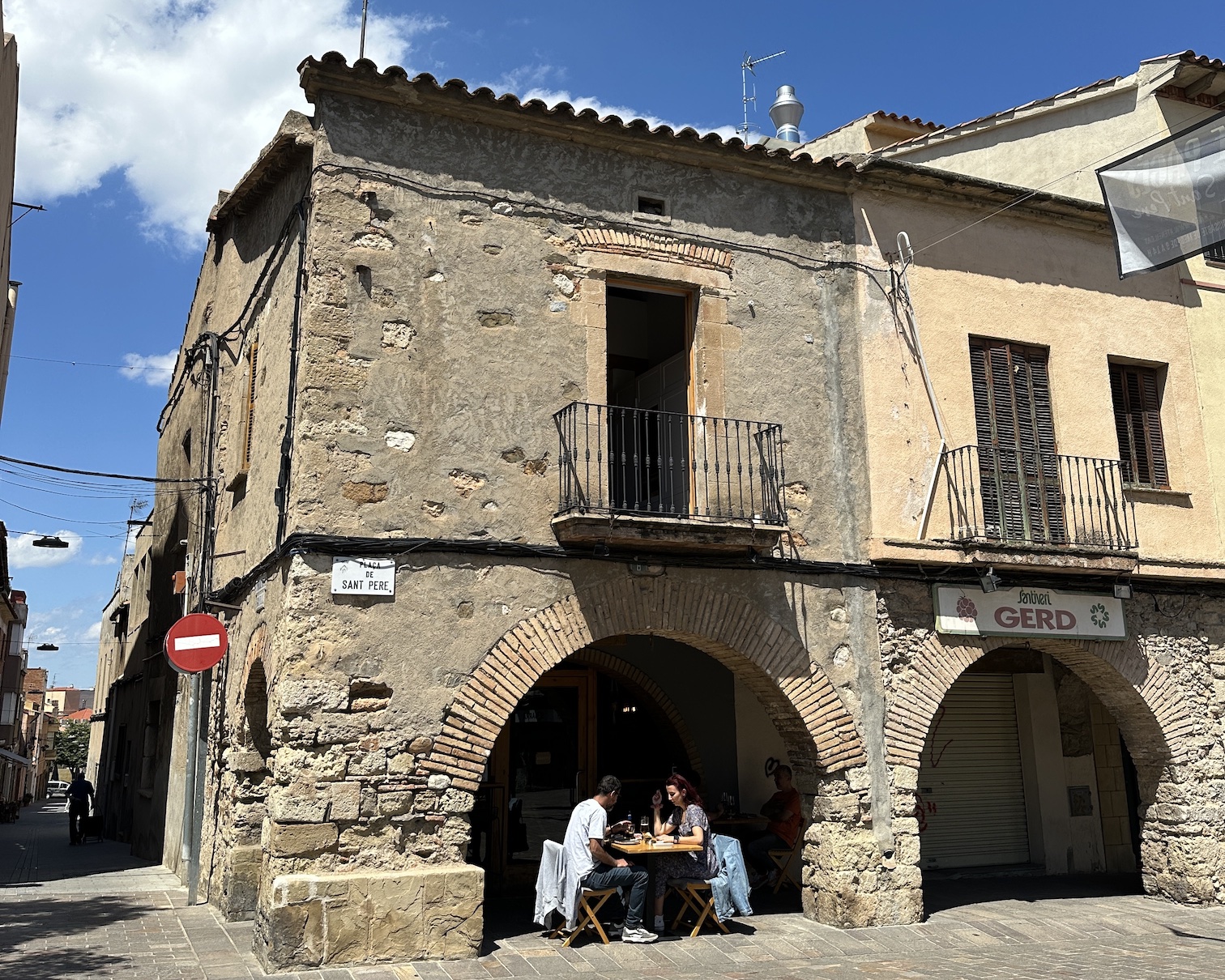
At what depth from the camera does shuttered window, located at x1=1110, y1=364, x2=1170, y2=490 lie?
11.4 m

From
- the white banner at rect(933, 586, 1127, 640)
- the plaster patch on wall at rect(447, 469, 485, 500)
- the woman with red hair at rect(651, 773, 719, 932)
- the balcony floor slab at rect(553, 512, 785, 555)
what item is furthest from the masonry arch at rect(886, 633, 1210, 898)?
the plaster patch on wall at rect(447, 469, 485, 500)

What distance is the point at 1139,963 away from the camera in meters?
8.10

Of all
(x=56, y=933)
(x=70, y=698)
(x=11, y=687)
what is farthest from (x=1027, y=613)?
(x=70, y=698)

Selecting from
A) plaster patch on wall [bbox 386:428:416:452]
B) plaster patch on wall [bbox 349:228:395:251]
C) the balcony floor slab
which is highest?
plaster patch on wall [bbox 349:228:395:251]

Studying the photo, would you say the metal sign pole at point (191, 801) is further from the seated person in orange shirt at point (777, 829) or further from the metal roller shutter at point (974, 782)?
the metal roller shutter at point (974, 782)

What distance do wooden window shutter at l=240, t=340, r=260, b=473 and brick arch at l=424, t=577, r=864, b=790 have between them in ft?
12.2

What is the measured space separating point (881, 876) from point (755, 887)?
1746mm

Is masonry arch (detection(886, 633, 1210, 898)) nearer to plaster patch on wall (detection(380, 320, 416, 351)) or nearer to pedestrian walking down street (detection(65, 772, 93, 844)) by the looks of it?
plaster patch on wall (detection(380, 320, 416, 351))

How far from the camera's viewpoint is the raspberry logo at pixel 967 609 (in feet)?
32.9

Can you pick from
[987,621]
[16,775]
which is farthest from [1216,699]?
[16,775]

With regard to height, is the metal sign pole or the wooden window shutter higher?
the wooden window shutter

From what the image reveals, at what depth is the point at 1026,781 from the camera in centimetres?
1308

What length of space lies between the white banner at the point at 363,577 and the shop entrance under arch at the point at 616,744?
358 centimetres

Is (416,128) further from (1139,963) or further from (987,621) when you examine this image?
(1139,963)
